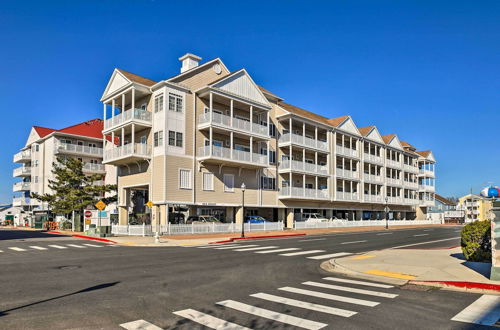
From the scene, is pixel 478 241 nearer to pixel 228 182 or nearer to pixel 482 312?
pixel 482 312

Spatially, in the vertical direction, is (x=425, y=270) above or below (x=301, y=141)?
below

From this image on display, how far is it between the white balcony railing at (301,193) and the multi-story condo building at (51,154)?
26661mm

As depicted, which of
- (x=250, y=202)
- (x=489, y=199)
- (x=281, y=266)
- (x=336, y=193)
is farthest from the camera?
(x=336, y=193)

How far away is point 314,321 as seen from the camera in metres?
6.59

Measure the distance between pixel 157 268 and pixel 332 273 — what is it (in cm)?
569

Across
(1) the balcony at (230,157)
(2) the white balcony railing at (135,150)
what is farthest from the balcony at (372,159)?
(2) the white balcony railing at (135,150)

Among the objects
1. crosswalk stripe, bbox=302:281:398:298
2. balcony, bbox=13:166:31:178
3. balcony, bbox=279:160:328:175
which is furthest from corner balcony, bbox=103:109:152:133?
balcony, bbox=13:166:31:178

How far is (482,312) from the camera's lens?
23.5ft

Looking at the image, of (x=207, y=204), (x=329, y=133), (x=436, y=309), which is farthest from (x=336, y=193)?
(x=436, y=309)

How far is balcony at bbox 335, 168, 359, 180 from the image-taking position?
5201 centimetres

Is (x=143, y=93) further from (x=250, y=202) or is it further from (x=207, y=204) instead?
(x=250, y=202)

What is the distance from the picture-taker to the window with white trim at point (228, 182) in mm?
37897

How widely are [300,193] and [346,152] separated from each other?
1295cm

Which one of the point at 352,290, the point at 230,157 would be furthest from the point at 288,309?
the point at 230,157
